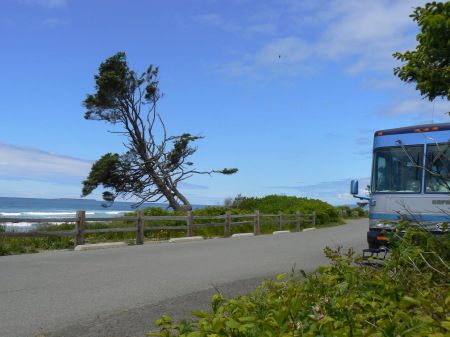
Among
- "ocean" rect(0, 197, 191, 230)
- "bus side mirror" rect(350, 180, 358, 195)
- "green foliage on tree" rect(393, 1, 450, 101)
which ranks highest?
"green foliage on tree" rect(393, 1, 450, 101)

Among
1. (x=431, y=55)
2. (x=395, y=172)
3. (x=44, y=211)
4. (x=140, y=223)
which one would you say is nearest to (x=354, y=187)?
(x=395, y=172)

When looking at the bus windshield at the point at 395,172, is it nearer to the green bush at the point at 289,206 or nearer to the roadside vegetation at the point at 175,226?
the roadside vegetation at the point at 175,226

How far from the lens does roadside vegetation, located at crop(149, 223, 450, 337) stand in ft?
7.22

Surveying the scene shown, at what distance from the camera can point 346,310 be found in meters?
2.21

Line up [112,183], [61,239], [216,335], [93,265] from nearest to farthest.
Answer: [216,335] < [93,265] < [61,239] < [112,183]

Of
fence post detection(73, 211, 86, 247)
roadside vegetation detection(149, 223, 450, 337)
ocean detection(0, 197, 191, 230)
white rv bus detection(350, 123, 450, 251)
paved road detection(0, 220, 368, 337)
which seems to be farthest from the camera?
ocean detection(0, 197, 191, 230)

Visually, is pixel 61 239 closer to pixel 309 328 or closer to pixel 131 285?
pixel 131 285

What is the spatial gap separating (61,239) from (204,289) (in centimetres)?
939

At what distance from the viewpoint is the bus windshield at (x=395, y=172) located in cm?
→ 1062

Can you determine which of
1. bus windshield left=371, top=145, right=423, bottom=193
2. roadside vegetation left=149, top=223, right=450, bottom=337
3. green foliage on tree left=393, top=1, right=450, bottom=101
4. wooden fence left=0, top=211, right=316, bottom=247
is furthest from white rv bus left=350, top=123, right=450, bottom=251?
wooden fence left=0, top=211, right=316, bottom=247

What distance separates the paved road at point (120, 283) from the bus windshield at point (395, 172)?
2.56 meters

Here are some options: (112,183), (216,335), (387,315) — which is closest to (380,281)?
(387,315)

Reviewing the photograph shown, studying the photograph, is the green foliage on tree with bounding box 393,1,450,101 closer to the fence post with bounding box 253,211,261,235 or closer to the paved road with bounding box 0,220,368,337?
the paved road with bounding box 0,220,368,337

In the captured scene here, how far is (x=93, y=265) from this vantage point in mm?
10555
